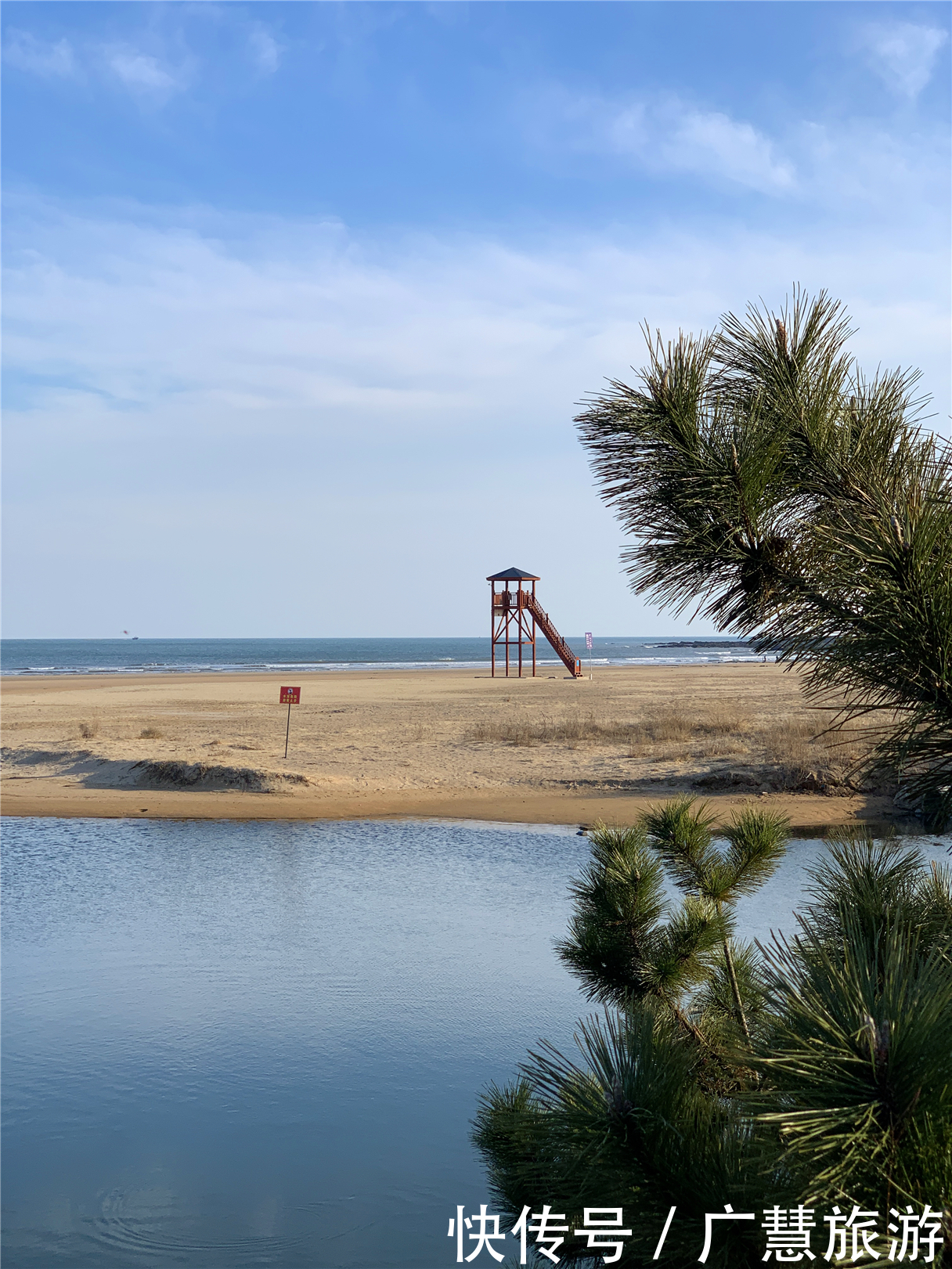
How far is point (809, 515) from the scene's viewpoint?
2.13 meters

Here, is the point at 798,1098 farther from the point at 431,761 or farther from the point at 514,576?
the point at 514,576

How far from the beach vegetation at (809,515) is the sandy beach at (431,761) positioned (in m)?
8.66

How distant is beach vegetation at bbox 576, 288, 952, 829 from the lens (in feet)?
5.77

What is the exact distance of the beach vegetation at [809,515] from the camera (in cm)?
176

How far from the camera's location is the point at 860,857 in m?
2.60

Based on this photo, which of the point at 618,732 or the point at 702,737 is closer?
the point at 702,737

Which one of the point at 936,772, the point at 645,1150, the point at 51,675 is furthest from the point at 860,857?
the point at 51,675

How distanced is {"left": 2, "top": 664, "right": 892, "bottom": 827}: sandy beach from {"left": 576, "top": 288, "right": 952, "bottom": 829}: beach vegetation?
8.66 m

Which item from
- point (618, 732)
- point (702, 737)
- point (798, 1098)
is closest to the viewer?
point (798, 1098)

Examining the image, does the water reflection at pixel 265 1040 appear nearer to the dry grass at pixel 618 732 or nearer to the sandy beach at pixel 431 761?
the sandy beach at pixel 431 761

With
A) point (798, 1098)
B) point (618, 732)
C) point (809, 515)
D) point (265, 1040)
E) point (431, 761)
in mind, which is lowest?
point (265, 1040)

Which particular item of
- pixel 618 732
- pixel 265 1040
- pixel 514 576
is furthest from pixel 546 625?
pixel 265 1040

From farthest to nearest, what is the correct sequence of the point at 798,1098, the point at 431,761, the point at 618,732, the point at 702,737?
the point at 618,732, the point at 702,737, the point at 431,761, the point at 798,1098

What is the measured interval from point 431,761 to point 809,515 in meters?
18.2
